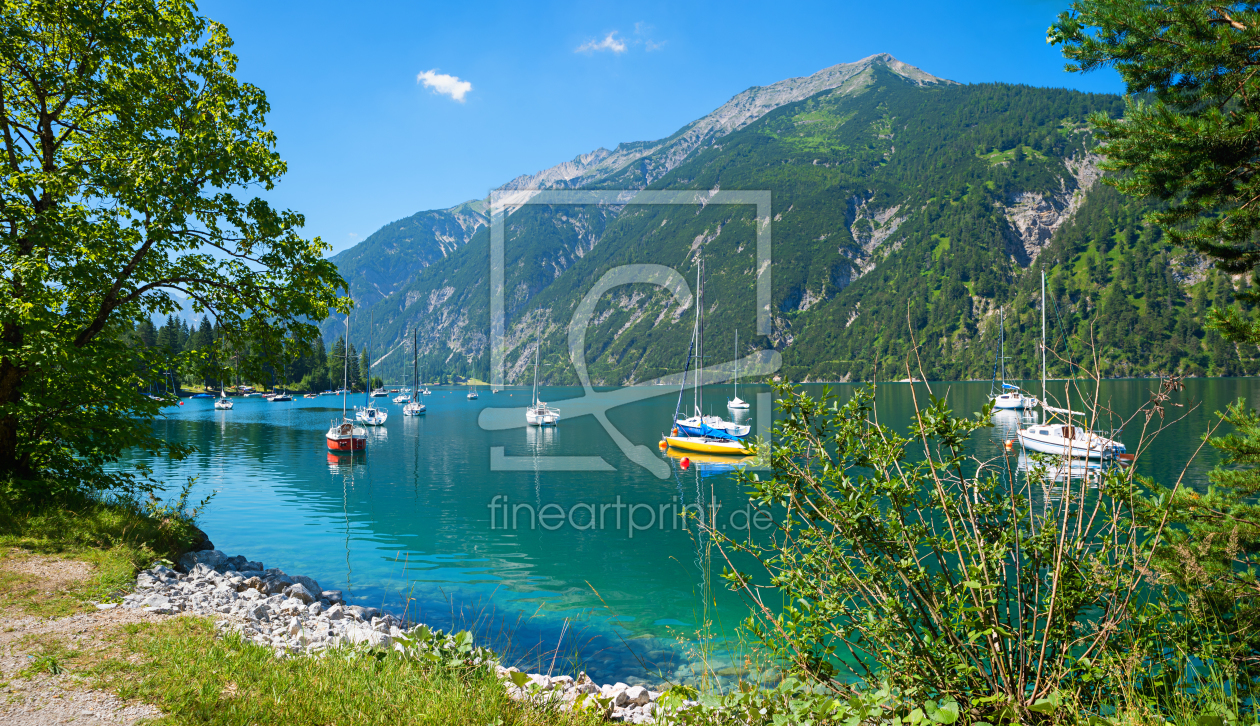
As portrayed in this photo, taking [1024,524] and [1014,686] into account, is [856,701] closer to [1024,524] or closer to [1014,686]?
[1014,686]

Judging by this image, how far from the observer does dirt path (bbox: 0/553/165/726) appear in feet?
13.9

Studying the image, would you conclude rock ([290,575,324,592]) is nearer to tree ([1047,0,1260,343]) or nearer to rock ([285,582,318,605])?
rock ([285,582,318,605])

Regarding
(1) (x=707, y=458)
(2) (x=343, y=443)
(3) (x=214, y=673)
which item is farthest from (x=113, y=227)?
(2) (x=343, y=443)

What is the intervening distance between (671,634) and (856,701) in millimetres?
10051

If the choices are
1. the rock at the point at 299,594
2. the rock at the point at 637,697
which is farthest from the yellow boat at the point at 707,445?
the rock at the point at 637,697

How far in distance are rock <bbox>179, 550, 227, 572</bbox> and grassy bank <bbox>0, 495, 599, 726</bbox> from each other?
292 cm

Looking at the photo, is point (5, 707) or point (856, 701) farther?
point (5, 707)

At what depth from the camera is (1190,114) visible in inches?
223

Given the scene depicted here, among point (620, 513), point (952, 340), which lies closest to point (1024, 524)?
point (620, 513)

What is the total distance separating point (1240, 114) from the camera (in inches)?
209

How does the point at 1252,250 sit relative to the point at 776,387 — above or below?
above

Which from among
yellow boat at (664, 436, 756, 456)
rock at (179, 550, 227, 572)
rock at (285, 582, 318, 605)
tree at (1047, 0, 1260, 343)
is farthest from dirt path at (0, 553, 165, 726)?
yellow boat at (664, 436, 756, 456)

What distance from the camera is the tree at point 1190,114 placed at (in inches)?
207

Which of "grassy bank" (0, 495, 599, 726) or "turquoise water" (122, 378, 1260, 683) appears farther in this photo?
"turquoise water" (122, 378, 1260, 683)
